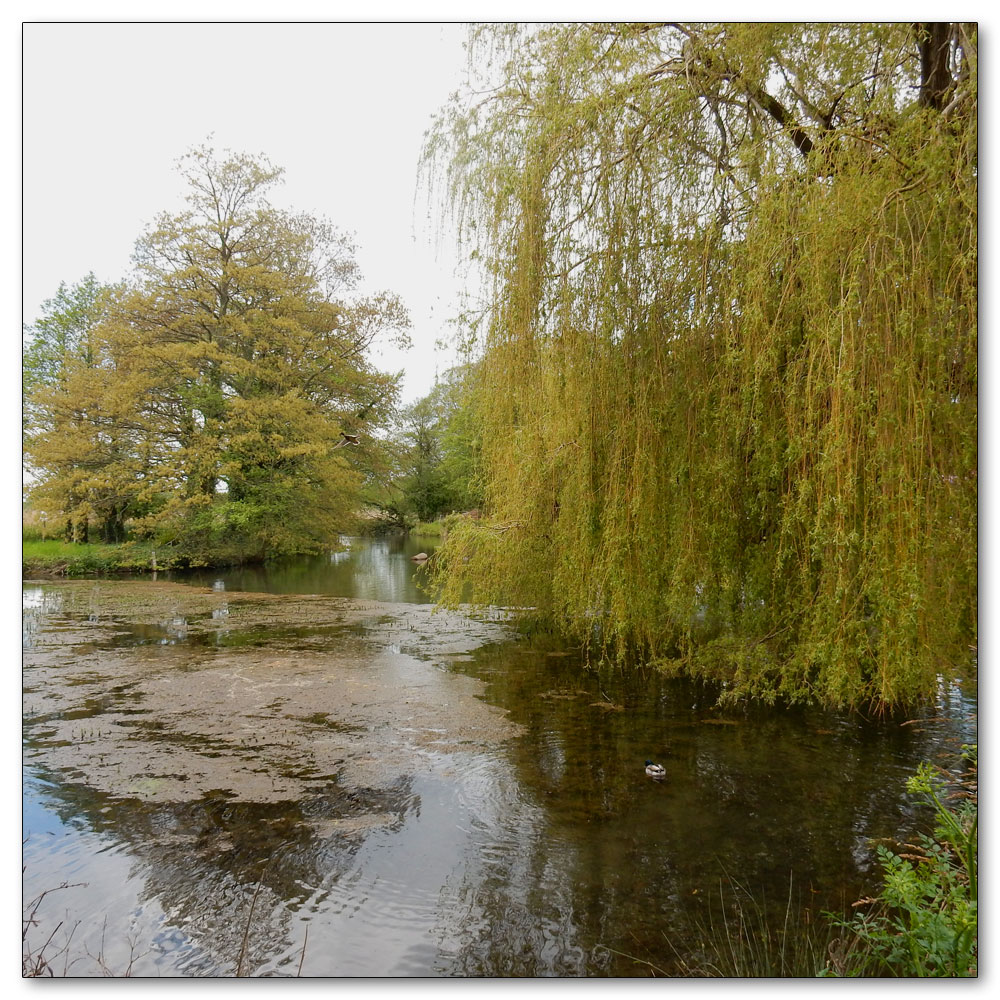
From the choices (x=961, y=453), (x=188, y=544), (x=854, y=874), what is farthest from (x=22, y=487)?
(x=188, y=544)

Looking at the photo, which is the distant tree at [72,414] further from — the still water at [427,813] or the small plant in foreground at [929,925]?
the small plant in foreground at [929,925]

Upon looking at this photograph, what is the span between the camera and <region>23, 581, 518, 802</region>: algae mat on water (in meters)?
3.62

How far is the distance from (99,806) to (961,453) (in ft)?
13.8

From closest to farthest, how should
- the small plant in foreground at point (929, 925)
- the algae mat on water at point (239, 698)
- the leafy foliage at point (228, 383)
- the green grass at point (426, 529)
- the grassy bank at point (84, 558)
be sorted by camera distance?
the small plant in foreground at point (929, 925), the algae mat on water at point (239, 698), the grassy bank at point (84, 558), the leafy foliage at point (228, 383), the green grass at point (426, 529)

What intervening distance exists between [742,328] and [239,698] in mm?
4181

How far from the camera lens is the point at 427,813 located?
3.18 metres

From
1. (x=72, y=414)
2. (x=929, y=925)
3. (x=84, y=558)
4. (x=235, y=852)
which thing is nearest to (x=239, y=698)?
(x=235, y=852)

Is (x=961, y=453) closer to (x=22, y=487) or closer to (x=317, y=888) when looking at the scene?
(x=317, y=888)

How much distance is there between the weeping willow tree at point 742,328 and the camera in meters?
2.94

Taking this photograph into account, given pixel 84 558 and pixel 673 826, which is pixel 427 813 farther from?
pixel 84 558

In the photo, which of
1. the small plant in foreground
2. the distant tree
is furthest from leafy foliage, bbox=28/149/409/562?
the small plant in foreground

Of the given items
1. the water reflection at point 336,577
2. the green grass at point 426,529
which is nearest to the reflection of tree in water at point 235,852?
the water reflection at point 336,577

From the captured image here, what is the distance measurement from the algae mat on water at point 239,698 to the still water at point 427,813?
0.09ft

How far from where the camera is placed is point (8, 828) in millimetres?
2572
